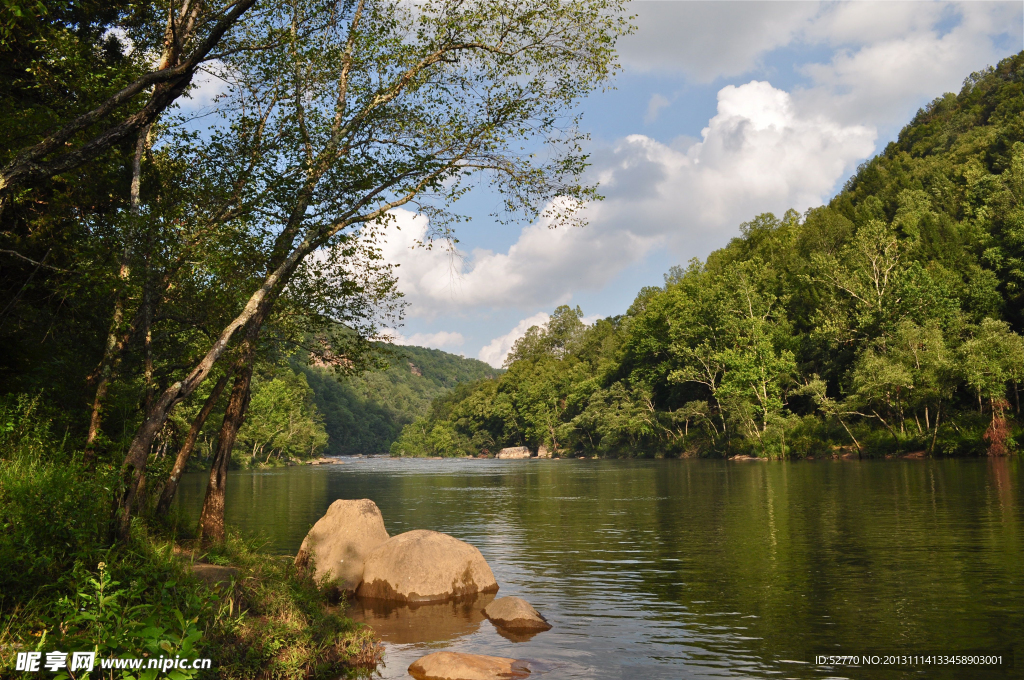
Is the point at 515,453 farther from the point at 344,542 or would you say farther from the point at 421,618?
the point at 421,618

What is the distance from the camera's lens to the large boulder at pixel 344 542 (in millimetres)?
17797

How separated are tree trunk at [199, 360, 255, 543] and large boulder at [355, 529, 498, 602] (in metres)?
3.95

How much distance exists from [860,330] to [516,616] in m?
67.8

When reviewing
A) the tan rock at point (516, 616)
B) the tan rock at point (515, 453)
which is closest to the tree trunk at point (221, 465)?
the tan rock at point (516, 616)

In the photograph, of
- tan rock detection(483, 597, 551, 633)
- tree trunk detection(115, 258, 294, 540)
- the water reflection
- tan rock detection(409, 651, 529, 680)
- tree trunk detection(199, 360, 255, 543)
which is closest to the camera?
tan rock detection(409, 651, 529, 680)

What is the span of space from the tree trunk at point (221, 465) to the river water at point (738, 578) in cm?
464

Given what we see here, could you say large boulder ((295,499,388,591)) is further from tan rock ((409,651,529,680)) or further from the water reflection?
tan rock ((409,651,529,680))

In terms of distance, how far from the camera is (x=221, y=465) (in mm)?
18672

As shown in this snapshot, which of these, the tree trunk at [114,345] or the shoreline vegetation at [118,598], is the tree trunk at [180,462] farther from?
the shoreline vegetation at [118,598]

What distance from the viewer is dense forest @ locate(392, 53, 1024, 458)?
59.6 m

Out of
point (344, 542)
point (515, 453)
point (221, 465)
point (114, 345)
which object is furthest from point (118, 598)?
point (515, 453)

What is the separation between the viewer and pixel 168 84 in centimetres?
901

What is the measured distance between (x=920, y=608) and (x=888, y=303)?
63805 millimetres

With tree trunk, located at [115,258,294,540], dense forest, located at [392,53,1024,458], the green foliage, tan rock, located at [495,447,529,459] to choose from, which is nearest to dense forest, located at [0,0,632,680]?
tree trunk, located at [115,258,294,540]
